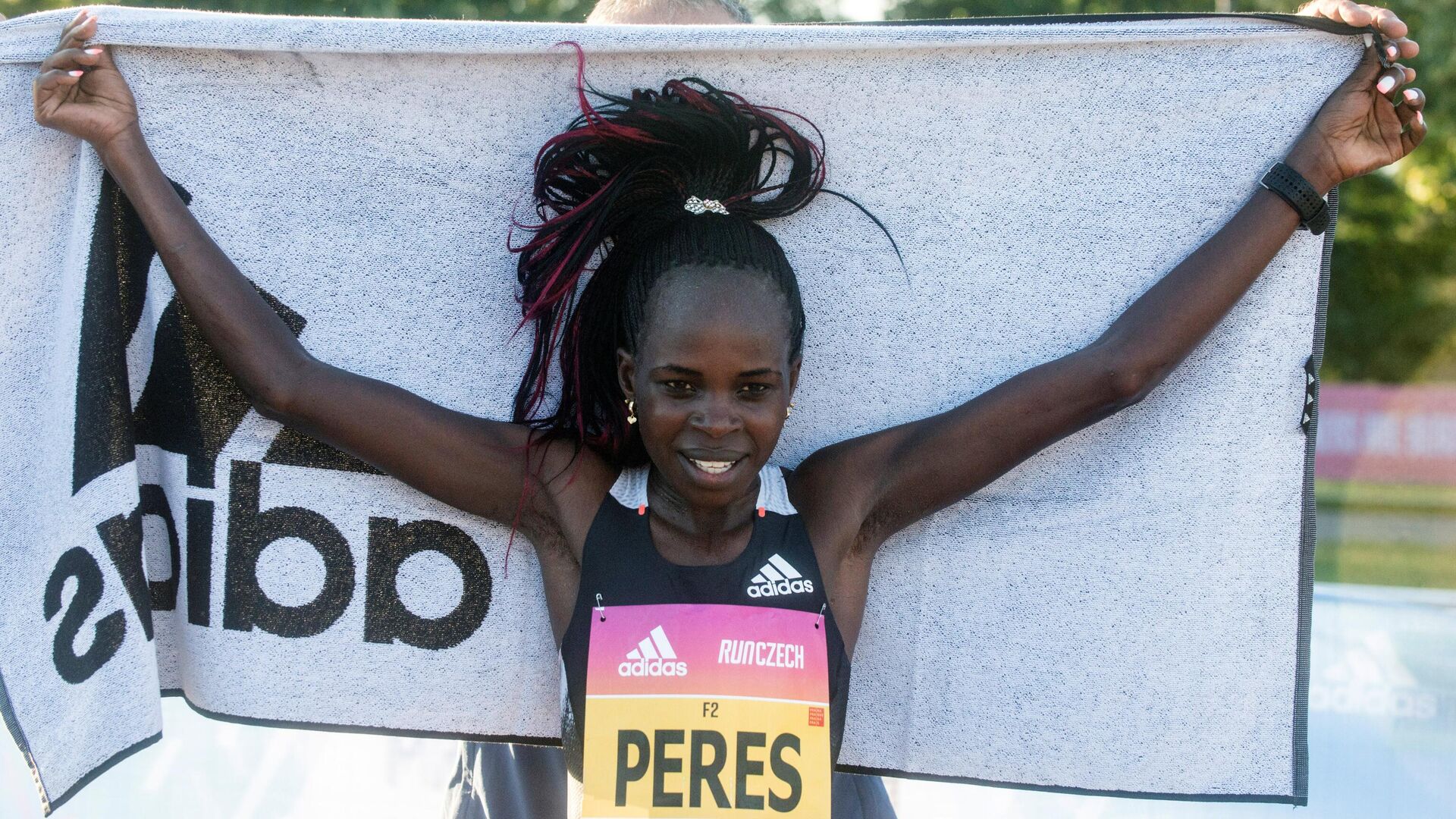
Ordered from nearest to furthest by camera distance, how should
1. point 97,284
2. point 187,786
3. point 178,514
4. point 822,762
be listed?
point 822,762
point 97,284
point 178,514
point 187,786

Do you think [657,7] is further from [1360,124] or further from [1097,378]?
[1360,124]

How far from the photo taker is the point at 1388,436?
13680mm

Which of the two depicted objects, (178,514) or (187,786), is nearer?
(178,514)

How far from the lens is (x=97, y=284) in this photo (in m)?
2.33

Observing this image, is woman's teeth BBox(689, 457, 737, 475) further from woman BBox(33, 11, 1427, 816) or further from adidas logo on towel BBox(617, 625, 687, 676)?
adidas logo on towel BBox(617, 625, 687, 676)

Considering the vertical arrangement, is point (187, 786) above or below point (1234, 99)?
below

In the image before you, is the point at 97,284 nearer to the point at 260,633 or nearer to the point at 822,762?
the point at 260,633

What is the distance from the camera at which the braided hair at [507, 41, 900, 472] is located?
7.53 ft

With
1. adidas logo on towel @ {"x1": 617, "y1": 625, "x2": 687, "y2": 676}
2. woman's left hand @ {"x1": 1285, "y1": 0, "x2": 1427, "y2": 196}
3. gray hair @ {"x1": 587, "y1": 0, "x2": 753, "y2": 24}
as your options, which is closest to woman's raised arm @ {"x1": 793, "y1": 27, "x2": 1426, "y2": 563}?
woman's left hand @ {"x1": 1285, "y1": 0, "x2": 1427, "y2": 196}

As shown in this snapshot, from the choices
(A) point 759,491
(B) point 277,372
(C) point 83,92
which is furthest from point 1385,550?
(C) point 83,92

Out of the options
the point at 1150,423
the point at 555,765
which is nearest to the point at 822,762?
the point at 555,765

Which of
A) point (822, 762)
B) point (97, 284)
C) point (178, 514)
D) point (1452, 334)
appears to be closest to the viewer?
point (822, 762)

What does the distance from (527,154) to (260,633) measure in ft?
3.71

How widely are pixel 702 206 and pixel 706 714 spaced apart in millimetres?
914
